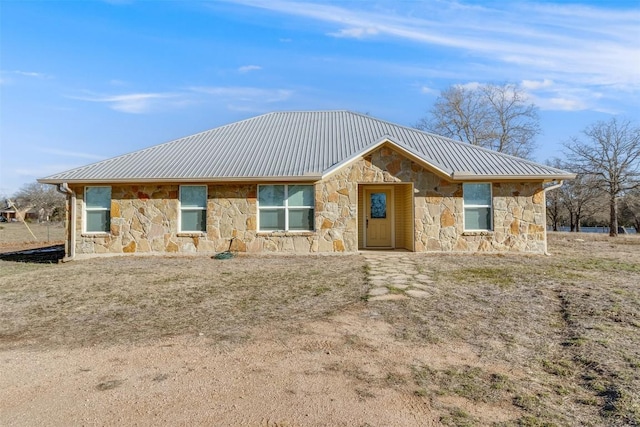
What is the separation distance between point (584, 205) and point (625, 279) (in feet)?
110

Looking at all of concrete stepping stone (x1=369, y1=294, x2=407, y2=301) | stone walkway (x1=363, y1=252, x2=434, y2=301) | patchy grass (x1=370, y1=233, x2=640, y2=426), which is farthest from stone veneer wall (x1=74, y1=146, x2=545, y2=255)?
concrete stepping stone (x1=369, y1=294, x2=407, y2=301)

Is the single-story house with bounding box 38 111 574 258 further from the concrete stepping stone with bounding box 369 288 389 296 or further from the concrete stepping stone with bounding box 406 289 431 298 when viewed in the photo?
the concrete stepping stone with bounding box 406 289 431 298

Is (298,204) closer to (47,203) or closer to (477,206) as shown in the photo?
(477,206)

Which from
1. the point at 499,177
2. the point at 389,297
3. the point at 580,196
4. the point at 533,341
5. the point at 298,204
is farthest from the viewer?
the point at 580,196

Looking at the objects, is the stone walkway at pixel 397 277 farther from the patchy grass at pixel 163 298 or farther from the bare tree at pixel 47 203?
the bare tree at pixel 47 203

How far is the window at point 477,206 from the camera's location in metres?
12.5

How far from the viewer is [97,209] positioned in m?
12.7

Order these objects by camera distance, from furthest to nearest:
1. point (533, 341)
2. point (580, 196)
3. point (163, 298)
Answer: point (580, 196)
point (163, 298)
point (533, 341)

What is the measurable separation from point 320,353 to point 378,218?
10.4 meters

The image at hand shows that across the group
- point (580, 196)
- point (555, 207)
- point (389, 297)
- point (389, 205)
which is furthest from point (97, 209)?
point (555, 207)

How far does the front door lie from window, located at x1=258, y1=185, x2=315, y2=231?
275 centimetres

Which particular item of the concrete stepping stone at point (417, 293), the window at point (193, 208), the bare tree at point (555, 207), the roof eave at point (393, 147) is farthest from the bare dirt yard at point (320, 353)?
the bare tree at point (555, 207)

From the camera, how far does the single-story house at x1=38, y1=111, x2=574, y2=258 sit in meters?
12.3

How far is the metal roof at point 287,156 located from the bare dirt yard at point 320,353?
Result: 4.74 metres
